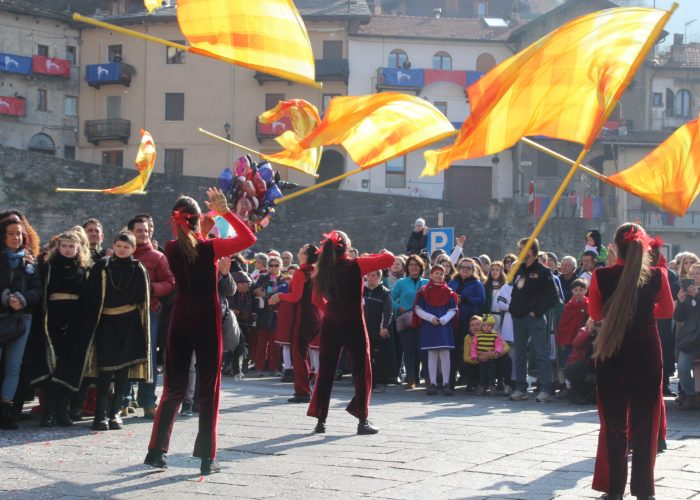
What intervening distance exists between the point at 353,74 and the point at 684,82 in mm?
16745

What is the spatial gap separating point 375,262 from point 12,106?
4868 cm

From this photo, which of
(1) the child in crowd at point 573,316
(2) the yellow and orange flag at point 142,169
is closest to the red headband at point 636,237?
(1) the child in crowd at point 573,316

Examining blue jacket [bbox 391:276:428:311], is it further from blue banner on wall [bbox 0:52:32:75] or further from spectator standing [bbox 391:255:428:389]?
blue banner on wall [bbox 0:52:32:75]

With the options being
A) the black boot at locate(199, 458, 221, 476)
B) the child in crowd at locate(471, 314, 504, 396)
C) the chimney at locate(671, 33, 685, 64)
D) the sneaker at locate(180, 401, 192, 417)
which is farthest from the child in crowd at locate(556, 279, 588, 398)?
the chimney at locate(671, 33, 685, 64)

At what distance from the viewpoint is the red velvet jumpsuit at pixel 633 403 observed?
277 inches

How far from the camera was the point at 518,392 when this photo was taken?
13.5 m

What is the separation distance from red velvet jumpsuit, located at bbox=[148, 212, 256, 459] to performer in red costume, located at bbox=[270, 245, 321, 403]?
442cm

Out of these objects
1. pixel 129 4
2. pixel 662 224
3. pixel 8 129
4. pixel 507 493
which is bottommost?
pixel 507 493

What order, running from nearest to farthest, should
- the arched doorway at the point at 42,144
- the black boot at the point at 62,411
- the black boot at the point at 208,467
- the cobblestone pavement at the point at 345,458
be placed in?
the cobblestone pavement at the point at 345,458 < the black boot at the point at 208,467 < the black boot at the point at 62,411 < the arched doorway at the point at 42,144

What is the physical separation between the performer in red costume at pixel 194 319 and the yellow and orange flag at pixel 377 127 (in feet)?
8.79

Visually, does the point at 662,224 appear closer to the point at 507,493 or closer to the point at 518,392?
the point at 518,392

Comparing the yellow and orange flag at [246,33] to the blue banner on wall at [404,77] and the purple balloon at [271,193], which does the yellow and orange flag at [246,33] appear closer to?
the purple balloon at [271,193]

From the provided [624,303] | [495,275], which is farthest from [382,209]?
[624,303]

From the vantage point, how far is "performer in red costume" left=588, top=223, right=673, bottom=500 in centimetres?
706
